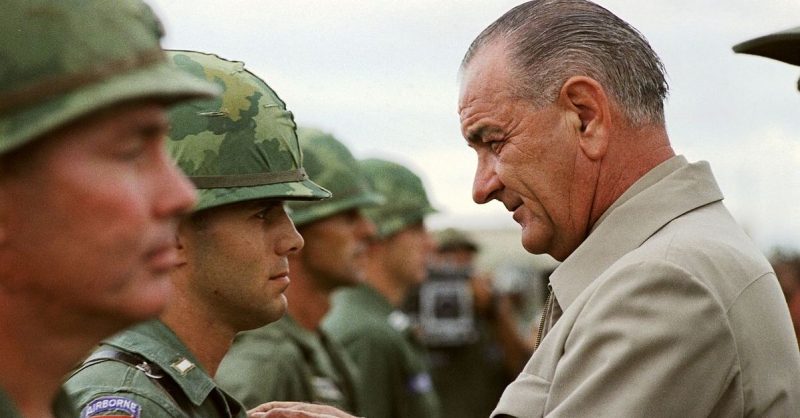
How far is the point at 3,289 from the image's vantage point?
1847 millimetres

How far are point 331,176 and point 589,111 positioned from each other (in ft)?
12.8

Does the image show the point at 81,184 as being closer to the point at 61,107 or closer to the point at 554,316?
the point at 61,107

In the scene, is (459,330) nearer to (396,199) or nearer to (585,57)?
(396,199)

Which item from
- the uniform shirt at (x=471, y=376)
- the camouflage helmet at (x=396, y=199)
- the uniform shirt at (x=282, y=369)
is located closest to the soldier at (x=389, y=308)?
the camouflage helmet at (x=396, y=199)

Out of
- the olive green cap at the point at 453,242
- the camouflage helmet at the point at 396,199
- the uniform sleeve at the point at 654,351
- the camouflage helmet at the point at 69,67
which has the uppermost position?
the camouflage helmet at the point at 69,67

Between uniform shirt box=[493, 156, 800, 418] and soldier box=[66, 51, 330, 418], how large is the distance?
0.82 meters

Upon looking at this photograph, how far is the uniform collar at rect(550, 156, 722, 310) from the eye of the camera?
3443mm

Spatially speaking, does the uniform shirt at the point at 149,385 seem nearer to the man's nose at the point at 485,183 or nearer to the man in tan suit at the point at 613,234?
the man in tan suit at the point at 613,234

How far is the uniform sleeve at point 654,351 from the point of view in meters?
2.98

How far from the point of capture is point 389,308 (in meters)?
9.38

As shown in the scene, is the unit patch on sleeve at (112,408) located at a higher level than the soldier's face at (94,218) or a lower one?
lower

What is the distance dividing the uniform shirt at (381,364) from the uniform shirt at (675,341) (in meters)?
5.14

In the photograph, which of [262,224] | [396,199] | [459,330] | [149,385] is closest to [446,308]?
[459,330]

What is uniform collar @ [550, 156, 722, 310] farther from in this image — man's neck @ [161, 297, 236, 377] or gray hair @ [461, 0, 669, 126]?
man's neck @ [161, 297, 236, 377]
